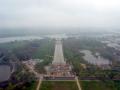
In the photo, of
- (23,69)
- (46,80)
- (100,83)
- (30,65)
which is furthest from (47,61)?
(100,83)

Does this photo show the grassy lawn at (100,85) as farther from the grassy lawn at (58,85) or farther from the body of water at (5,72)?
the body of water at (5,72)

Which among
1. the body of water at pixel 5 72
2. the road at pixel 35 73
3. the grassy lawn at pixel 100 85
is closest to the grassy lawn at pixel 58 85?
the road at pixel 35 73

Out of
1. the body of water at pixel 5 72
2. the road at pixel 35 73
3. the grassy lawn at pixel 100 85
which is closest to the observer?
the grassy lawn at pixel 100 85

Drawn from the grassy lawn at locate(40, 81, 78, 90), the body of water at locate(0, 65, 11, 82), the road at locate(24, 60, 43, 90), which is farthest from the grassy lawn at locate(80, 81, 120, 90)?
the body of water at locate(0, 65, 11, 82)

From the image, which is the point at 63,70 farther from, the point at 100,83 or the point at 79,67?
the point at 100,83

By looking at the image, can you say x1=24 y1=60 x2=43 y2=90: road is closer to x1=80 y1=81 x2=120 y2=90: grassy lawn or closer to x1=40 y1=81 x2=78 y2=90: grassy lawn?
x1=40 y1=81 x2=78 y2=90: grassy lawn

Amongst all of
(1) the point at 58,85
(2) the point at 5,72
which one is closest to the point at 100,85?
(1) the point at 58,85
